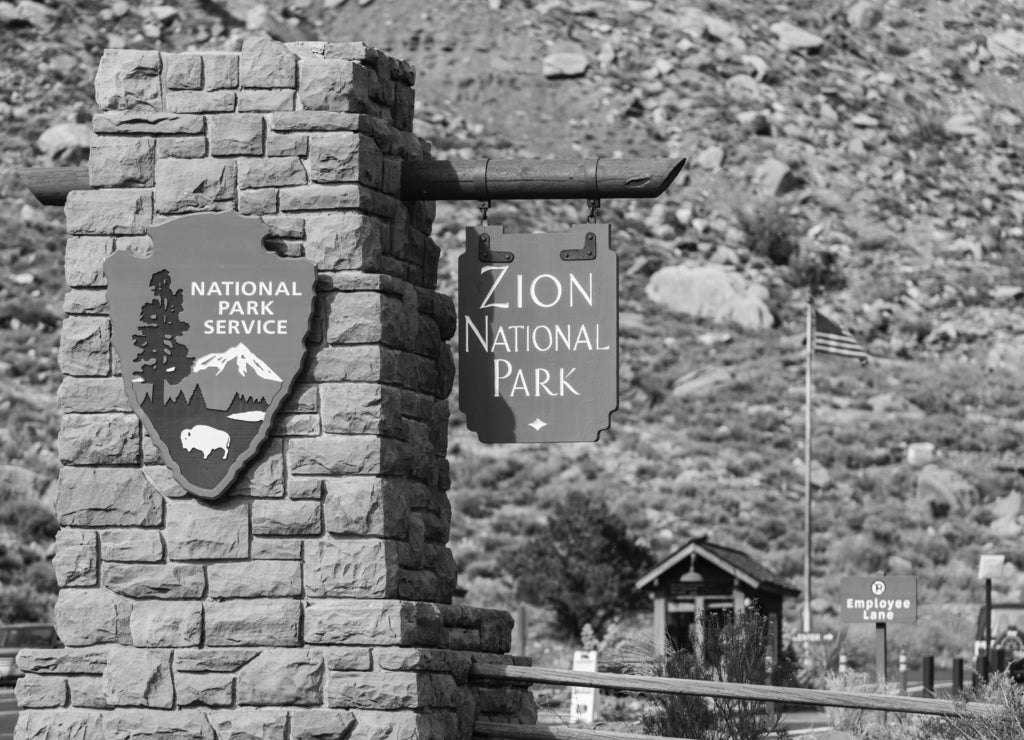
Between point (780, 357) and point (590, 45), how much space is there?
1846cm

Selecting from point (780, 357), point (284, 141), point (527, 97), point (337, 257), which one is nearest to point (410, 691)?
point (337, 257)

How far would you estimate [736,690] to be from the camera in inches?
396

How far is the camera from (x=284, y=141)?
9.98 meters

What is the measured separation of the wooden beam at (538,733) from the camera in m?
10.1

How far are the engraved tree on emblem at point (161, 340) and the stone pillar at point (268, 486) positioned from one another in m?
0.21

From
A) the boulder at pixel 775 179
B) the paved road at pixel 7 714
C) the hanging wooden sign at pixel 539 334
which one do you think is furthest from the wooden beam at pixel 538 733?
the boulder at pixel 775 179

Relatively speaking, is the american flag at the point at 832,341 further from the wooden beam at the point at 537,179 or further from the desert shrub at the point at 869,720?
the wooden beam at the point at 537,179

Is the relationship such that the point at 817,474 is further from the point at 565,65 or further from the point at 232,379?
the point at 232,379

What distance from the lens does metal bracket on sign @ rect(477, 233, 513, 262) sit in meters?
10.5

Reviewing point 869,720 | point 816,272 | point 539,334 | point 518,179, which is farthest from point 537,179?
point 816,272

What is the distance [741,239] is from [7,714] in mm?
40622

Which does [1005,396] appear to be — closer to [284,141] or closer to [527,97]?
[527,97]

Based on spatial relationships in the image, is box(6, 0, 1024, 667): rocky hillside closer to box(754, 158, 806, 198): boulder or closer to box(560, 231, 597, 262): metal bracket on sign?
box(754, 158, 806, 198): boulder

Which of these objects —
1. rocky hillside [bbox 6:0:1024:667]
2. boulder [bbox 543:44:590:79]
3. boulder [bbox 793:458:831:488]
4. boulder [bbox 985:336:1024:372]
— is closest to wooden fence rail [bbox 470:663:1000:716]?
rocky hillside [bbox 6:0:1024:667]
